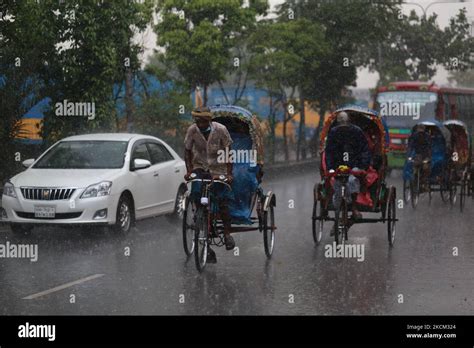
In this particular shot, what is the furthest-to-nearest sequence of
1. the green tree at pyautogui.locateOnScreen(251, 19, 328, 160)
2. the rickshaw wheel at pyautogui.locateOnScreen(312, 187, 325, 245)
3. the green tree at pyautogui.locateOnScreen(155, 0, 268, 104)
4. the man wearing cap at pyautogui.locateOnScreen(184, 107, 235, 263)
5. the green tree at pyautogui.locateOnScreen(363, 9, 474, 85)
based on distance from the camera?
the green tree at pyautogui.locateOnScreen(363, 9, 474, 85), the green tree at pyautogui.locateOnScreen(251, 19, 328, 160), the green tree at pyautogui.locateOnScreen(155, 0, 268, 104), the rickshaw wheel at pyautogui.locateOnScreen(312, 187, 325, 245), the man wearing cap at pyautogui.locateOnScreen(184, 107, 235, 263)

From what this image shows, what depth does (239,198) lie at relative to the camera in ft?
39.9

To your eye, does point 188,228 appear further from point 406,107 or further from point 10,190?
point 406,107

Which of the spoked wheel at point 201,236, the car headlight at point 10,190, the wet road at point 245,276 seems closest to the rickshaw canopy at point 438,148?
the wet road at point 245,276

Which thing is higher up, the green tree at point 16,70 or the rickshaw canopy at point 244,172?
the green tree at point 16,70

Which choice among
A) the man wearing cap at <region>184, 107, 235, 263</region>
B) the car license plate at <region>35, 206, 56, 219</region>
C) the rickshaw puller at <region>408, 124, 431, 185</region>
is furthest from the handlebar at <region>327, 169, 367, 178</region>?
the rickshaw puller at <region>408, 124, 431, 185</region>

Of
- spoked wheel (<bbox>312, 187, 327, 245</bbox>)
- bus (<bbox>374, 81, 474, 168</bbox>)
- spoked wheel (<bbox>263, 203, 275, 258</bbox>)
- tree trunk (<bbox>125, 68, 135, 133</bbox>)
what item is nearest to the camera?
spoked wheel (<bbox>263, 203, 275, 258</bbox>)

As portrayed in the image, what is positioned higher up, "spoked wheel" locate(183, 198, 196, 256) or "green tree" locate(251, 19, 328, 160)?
"green tree" locate(251, 19, 328, 160)

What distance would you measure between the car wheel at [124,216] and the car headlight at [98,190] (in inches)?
14.2

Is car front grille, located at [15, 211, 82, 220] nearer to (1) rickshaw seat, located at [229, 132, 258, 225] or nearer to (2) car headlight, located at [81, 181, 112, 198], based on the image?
(2) car headlight, located at [81, 181, 112, 198]

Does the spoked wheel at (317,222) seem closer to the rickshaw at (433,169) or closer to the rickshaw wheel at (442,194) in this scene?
the rickshaw at (433,169)

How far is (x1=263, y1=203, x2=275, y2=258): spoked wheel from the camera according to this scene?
11.9m

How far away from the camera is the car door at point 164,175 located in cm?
1559

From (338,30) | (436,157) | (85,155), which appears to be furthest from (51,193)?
(338,30)
